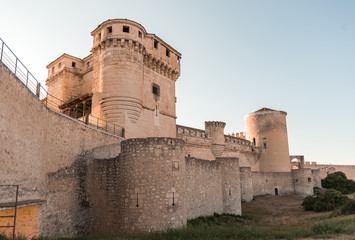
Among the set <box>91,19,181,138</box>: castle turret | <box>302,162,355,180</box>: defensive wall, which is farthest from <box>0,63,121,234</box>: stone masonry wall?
<box>302,162,355,180</box>: defensive wall

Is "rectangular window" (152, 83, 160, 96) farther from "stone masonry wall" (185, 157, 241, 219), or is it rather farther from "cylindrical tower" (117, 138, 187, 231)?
"cylindrical tower" (117, 138, 187, 231)

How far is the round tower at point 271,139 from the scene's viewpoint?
37.6 meters

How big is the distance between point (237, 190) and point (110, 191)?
9327 mm

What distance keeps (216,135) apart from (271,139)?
12.7 meters

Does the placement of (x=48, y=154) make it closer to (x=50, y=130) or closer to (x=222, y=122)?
(x=50, y=130)

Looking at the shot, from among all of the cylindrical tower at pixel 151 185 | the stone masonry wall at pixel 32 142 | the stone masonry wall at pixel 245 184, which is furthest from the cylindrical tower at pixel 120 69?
the stone masonry wall at pixel 245 184

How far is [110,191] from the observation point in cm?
1149

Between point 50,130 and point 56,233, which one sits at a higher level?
point 50,130

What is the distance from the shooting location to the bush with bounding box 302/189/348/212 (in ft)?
67.3

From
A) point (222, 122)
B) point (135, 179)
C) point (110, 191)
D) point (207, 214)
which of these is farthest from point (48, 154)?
point (222, 122)

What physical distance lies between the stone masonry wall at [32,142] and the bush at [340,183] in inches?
1360

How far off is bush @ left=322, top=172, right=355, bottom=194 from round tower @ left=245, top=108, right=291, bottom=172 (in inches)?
230

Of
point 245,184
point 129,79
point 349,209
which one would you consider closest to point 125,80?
point 129,79

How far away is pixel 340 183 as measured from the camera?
37219 millimetres
